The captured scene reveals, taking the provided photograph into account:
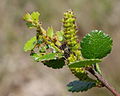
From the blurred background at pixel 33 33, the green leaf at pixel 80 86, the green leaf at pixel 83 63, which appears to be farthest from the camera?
the blurred background at pixel 33 33

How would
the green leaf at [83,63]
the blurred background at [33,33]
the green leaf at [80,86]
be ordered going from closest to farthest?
1. the green leaf at [83,63]
2. the green leaf at [80,86]
3. the blurred background at [33,33]

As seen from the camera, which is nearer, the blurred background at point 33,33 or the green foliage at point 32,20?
the green foliage at point 32,20

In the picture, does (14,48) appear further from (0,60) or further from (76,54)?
(76,54)

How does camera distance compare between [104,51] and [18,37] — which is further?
[18,37]

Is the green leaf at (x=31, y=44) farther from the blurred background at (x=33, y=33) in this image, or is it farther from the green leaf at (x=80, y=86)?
the blurred background at (x=33, y=33)

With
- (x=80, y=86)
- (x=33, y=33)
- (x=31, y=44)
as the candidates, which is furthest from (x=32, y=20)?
(x=33, y=33)

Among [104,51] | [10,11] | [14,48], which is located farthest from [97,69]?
[10,11]

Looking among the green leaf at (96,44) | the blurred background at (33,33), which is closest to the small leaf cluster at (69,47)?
the green leaf at (96,44)
